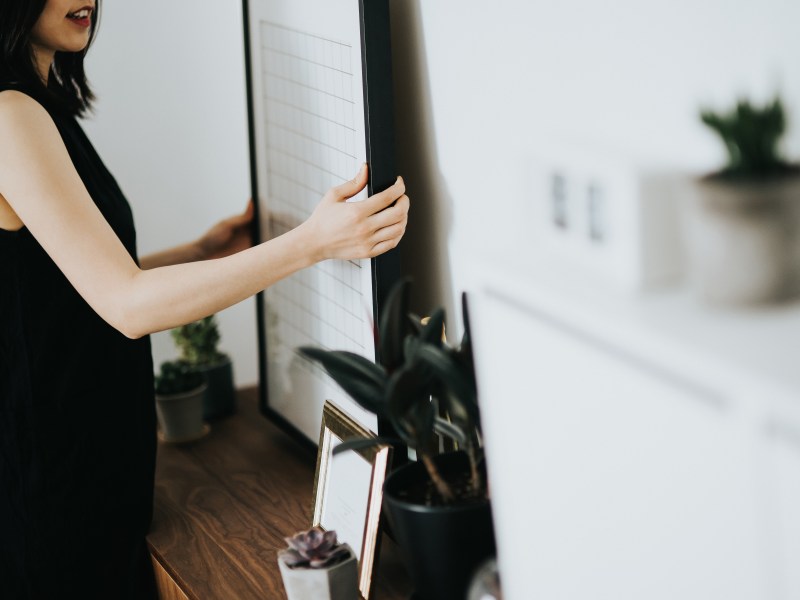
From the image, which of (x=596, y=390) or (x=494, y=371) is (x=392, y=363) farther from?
(x=596, y=390)

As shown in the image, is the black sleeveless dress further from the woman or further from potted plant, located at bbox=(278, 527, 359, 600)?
potted plant, located at bbox=(278, 527, 359, 600)

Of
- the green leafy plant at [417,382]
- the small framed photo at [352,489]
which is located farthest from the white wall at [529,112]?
the small framed photo at [352,489]

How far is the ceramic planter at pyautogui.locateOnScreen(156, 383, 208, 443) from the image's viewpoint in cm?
177

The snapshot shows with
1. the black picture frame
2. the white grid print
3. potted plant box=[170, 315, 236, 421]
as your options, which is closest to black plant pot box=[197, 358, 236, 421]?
potted plant box=[170, 315, 236, 421]

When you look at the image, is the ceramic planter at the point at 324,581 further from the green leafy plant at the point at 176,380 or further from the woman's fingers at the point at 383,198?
the green leafy plant at the point at 176,380

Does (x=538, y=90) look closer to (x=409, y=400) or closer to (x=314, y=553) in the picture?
(x=409, y=400)

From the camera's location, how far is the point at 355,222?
1215 millimetres

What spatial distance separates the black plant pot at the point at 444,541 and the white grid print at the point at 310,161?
42 centimetres

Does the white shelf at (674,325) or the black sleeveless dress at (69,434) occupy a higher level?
the white shelf at (674,325)

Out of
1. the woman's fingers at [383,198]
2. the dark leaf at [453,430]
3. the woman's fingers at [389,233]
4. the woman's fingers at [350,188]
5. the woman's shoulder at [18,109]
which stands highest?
the woman's shoulder at [18,109]

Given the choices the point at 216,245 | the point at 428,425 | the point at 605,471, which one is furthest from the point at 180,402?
the point at 605,471

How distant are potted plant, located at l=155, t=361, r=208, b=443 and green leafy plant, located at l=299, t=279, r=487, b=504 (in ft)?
2.73

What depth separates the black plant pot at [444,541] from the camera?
95 centimetres

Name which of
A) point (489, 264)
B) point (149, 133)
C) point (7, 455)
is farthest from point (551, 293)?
point (149, 133)
